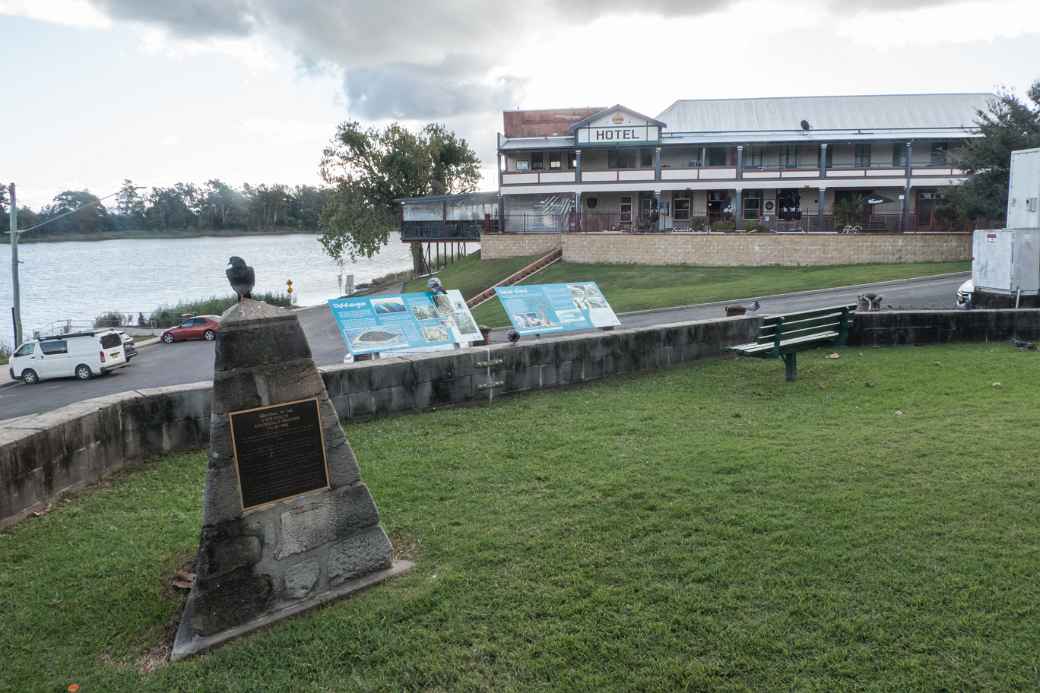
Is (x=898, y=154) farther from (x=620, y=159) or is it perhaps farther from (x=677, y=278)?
(x=677, y=278)

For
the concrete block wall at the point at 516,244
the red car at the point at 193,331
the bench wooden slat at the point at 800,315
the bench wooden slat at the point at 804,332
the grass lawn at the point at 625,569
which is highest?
the concrete block wall at the point at 516,244

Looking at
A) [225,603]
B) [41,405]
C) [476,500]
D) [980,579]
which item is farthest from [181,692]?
[41,405]

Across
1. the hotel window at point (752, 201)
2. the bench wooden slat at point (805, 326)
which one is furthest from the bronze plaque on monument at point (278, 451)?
the hotel window at point (752, 201)

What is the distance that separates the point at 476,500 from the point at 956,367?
785 centimetres

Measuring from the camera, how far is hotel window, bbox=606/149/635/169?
5000cm

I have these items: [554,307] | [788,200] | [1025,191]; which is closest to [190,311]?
[788,200]

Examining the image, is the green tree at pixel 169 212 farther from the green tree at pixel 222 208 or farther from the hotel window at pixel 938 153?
the hotel window at pixel 938 153

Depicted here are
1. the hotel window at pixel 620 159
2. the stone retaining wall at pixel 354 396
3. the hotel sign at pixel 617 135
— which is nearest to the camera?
the stone retaining wall at pixel 354 396

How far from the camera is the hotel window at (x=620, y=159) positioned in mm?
50000

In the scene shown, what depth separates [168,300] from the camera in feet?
230

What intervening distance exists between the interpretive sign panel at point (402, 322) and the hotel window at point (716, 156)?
3921 cm

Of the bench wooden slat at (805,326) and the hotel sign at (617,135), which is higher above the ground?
the hotel sign at (617,135)

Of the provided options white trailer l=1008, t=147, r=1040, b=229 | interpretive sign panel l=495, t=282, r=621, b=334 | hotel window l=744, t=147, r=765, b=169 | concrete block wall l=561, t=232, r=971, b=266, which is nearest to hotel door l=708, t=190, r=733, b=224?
hotel window l=744, t=147, r=765, b=169

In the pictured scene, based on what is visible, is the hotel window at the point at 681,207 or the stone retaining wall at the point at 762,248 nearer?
the stone retaining wall at the point at 762,248
